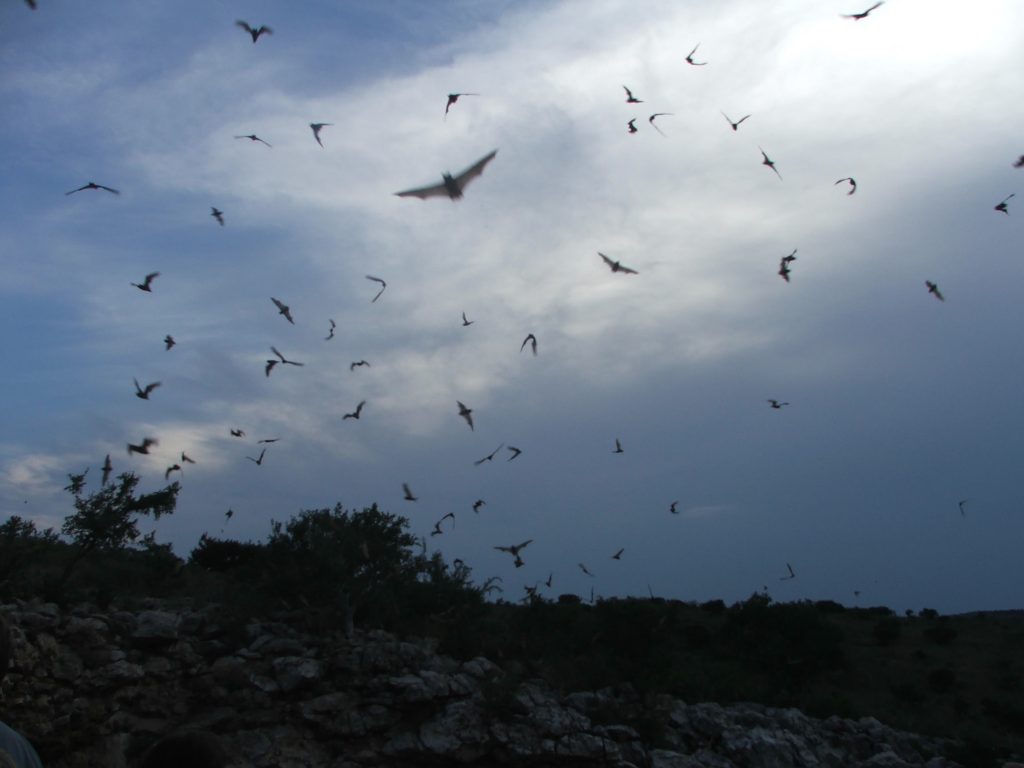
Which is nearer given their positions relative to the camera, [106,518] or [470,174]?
[470,174]

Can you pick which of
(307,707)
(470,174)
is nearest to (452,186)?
(470,174)

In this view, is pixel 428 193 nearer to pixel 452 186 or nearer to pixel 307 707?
pixel 452 186

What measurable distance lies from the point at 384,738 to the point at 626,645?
16.5 m

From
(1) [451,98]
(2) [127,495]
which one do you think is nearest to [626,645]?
(2) [127,495]

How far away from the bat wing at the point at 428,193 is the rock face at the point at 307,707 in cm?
1302

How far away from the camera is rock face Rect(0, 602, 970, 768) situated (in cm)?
1673

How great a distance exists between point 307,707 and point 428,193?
13.4 metres

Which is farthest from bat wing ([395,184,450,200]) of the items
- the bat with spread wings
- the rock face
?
the rock face

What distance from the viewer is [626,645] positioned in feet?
107

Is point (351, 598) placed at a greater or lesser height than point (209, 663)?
greater

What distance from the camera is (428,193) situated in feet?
33.8

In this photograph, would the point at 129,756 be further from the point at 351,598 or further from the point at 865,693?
the point at 865,693

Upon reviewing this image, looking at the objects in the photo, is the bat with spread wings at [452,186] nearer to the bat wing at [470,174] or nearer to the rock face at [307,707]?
the bat wing at [470,174]

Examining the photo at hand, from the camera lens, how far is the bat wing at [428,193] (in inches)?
392
